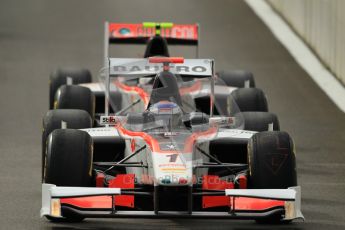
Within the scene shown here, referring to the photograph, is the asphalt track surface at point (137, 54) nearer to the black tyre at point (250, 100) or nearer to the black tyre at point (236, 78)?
the black tyre at point (250, 100)

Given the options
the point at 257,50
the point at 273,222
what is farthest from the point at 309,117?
the point at 273,222

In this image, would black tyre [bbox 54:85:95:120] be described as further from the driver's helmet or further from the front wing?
the front wing

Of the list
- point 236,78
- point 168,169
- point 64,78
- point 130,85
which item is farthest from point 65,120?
point 236,78

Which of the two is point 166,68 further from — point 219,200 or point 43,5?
point 43,5

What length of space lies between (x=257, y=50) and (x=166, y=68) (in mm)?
13609

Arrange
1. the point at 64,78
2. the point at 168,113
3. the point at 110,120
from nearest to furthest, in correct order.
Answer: the point at 168,113 → the point at 110,120 → the point at 64,78

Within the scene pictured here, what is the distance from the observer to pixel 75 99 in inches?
650

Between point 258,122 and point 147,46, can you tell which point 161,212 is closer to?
point 258,122

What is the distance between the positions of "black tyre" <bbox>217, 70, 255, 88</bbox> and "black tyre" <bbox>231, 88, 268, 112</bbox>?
216 centimetres

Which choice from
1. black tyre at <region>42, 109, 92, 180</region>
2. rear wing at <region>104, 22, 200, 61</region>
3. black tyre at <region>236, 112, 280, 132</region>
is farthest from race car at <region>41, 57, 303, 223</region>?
rear wing at <region>104, 22, 200, 61</region>

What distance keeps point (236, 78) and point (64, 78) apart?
2310 mm

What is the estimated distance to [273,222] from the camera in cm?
1280

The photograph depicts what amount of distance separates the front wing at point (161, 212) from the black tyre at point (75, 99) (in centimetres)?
447

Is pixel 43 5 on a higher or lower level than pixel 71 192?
higher
